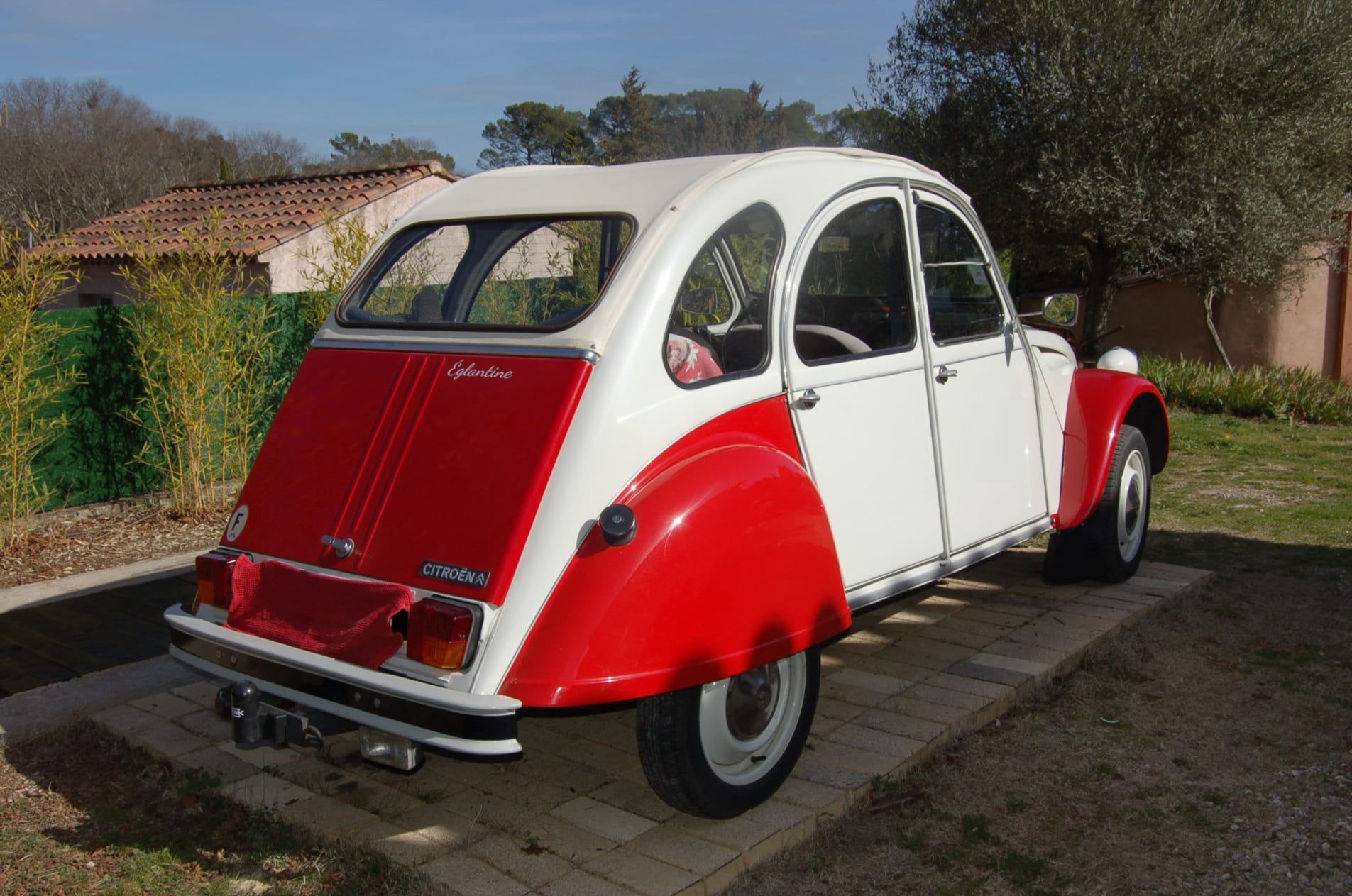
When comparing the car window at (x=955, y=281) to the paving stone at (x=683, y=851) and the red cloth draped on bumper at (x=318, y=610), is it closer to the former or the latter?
the paving stone at (x=683, y=851)

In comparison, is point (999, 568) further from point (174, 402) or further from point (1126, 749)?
point (174, 402)

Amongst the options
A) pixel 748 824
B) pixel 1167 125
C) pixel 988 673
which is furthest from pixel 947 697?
pixel 1167 125

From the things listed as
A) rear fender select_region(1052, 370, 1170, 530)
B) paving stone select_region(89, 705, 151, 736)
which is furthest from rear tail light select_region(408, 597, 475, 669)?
rear fender select_region(1052, 370, 1170, 530)

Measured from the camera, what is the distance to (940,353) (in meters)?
4.50

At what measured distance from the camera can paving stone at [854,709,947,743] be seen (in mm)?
4129

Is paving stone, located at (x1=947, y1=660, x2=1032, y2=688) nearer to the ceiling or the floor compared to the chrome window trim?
nearer to the floor

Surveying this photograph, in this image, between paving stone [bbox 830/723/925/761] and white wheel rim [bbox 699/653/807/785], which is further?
paving stone [bbox 830/723/925/761]

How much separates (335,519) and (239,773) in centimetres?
116

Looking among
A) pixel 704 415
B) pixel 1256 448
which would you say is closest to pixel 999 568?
pixel 704 415

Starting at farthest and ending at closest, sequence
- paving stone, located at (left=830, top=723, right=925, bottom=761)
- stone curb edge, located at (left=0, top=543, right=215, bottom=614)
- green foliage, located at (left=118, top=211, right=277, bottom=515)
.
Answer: green foliage, located at (left=118, top=211, right=277, bottom=515) < stone curb edge, located at (left=0, top=543, right=215, bottom=614) < paving stone, located at (left=830, top=723, right=925, bottom=761)

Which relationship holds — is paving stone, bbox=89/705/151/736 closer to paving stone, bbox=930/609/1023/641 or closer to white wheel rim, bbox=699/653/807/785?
white wheel rim, bbox=699/653/807/785

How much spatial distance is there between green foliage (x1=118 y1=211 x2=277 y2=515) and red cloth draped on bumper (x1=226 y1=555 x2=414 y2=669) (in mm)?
4790

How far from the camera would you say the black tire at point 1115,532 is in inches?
225

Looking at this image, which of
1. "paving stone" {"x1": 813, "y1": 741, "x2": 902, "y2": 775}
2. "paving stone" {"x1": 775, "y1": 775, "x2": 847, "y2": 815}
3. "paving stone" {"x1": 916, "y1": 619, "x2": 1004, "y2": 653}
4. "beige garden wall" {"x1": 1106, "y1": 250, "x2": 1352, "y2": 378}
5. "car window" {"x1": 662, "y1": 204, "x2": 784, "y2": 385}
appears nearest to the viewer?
"paving stone" {"x1": 775, "y1": 775, "x2": 847, "y2": 815}
